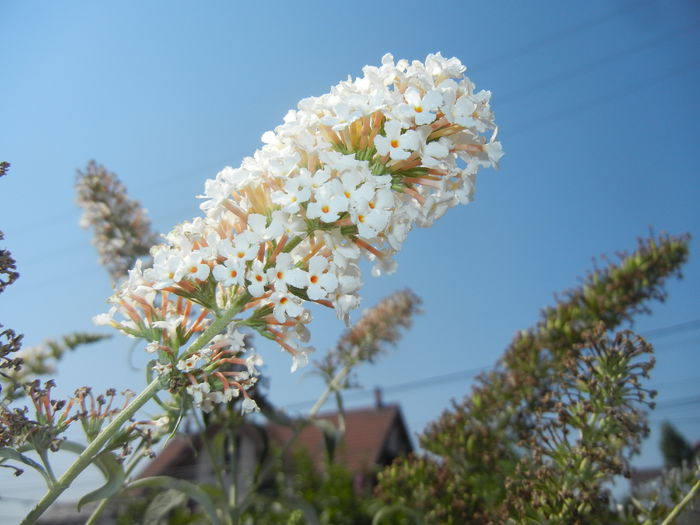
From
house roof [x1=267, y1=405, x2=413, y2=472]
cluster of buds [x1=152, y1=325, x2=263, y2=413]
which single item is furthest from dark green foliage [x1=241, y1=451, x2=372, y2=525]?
house roof [x1=267, y1=405, x2=413, y2=472]

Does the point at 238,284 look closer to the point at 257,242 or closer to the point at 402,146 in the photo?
the point at 257,242

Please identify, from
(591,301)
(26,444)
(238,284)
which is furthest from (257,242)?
(591,301)

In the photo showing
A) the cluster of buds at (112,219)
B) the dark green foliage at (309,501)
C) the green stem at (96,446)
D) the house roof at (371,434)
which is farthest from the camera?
the house roof at (371,434)

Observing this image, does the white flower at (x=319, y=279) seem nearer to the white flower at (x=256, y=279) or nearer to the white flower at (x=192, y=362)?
the white flower at (x=256, y=279)

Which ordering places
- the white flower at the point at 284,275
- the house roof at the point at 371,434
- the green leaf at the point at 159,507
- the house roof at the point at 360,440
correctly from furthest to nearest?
the house roof at the point at 371,434, the house roof at the point at 360,440, the green leaf at the point at 159,507, the white flower at the point at 284,275

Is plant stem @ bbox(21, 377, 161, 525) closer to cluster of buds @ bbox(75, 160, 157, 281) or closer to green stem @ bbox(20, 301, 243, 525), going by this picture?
green stem @ bbox(20, 301, 243, 525)

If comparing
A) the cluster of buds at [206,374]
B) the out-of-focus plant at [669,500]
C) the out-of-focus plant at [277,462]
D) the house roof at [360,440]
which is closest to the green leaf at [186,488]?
the out-of-focus plant at [277,462]
